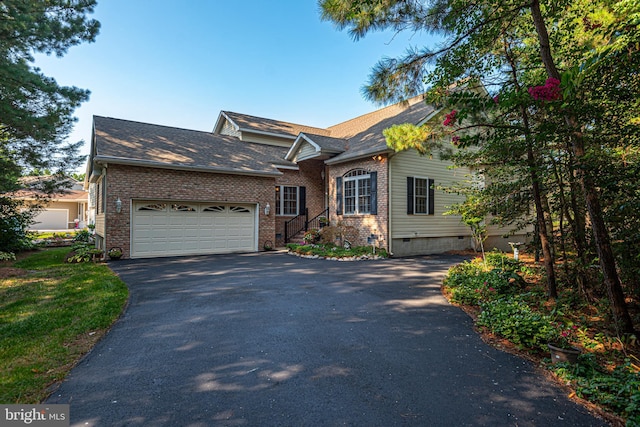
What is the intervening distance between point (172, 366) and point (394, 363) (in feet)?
8.06

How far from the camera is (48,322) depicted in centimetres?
478

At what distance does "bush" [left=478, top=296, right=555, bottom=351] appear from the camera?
3.89 metres

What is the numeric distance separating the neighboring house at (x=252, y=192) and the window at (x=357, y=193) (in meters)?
0.04

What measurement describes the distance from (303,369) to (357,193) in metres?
10.4

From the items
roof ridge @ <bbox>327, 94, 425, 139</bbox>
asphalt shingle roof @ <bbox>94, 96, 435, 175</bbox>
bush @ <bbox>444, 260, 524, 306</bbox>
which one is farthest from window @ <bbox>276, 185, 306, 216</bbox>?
bush @ <bbox>444, 260, 524, 306</bbox>

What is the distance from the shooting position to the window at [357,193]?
12461mm

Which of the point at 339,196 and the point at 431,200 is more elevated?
the point at 339,196

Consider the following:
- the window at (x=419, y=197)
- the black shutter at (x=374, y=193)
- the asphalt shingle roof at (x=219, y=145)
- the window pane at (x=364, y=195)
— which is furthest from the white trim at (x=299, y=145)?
the window at (x=419, y=197)

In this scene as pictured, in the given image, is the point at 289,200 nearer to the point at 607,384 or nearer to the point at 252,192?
A: the point at 252,192

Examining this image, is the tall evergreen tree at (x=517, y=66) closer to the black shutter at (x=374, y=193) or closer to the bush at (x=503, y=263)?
the bush at (x=503, y=263)

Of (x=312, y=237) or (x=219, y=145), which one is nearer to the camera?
(x=312, y=237)

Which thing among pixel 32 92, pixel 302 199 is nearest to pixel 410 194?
pixel 302 199

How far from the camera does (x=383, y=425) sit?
2455 millimetres

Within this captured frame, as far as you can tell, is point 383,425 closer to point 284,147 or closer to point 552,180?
point 552,180
